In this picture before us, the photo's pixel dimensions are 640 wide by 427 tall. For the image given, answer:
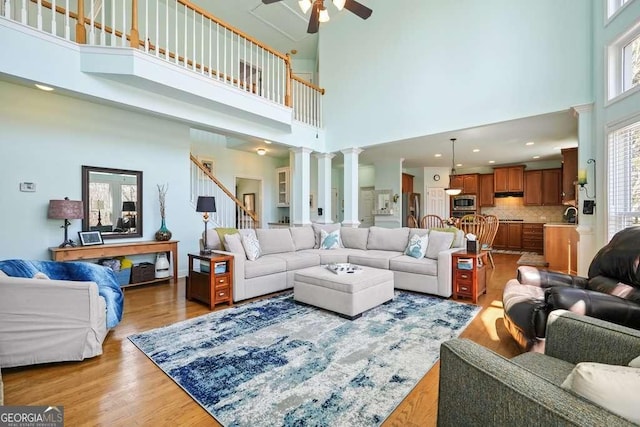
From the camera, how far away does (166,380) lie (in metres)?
2.05

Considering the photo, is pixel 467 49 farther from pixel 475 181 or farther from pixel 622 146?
pixel 475 181

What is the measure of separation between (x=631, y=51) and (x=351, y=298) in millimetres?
4251

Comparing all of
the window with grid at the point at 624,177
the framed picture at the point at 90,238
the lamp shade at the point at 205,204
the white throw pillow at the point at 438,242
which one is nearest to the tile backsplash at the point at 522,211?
the window with grid at the point at 624,177

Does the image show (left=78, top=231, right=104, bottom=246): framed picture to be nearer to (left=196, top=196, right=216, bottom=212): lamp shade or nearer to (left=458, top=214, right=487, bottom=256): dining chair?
(left=196, top=196, right=216, bottom=212): lamp shade

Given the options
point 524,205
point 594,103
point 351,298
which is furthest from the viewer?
point 524,205

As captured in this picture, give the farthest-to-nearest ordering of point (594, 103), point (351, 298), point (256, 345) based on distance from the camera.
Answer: point (594, 103)
point (351, 298)
point (256, 345)

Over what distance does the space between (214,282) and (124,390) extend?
66.0 inches

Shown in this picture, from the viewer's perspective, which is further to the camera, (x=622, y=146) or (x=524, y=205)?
(x=524, y=205)

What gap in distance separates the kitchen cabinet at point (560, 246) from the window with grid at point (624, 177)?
1.91 meters

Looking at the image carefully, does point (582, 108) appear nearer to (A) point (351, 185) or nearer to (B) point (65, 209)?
(A) point (351, 185)

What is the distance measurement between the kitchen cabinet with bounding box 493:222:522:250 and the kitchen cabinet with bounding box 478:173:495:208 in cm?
77

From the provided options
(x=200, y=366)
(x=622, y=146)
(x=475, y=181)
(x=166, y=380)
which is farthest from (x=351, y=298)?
(x=475, y=181)

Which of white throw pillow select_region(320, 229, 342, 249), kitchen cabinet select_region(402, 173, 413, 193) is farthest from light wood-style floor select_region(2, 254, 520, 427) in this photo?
kitchen cabinet select_region(402, 173, 413, 193)

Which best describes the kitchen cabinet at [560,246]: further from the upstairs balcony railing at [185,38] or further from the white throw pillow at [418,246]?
the upstairs balcony railing at [185,38]
